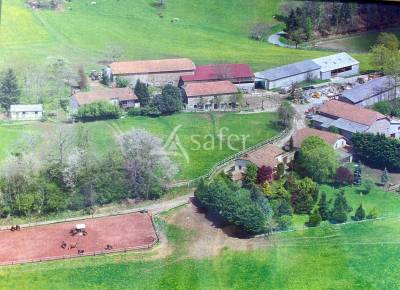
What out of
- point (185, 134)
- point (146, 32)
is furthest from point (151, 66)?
point (185, 134)

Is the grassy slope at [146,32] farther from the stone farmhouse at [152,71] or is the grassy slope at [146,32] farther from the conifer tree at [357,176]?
the conifer tree at [357,176]

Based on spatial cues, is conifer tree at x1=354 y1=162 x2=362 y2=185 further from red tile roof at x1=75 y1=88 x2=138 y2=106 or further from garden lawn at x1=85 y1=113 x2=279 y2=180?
red tile roof at x1=75 y1=88 x2=138 y2=106

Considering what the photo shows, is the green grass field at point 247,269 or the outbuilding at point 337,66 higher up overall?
the outbuilding at point 337,66

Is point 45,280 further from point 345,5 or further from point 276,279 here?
point 345,5

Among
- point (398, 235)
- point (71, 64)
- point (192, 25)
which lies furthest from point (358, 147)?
point (71, 64)

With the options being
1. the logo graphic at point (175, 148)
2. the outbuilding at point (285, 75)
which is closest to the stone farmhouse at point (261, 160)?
the logo graphic at point (175, 148)

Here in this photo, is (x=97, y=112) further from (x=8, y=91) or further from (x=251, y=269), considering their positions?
(x=251, y=269)
